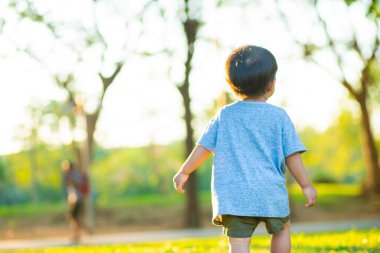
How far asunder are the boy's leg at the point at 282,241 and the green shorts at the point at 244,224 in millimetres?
88

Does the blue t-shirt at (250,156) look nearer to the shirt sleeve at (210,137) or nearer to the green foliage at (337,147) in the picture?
the shirt sleeve at (210,137)

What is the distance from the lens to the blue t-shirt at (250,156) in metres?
4.22

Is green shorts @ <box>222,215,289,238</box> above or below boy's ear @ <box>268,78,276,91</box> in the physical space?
below

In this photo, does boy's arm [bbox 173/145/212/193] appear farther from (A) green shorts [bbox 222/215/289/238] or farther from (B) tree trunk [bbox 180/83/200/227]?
(B) tree trunk [bbox 180/83/200/227]

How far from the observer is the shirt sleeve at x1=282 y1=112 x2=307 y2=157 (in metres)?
4.33

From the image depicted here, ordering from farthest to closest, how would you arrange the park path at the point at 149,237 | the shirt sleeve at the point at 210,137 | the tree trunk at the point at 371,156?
the tree trunk at the point at 371,156, the park path at the point at 149,237, the shirt sleeve at the point at 210,137

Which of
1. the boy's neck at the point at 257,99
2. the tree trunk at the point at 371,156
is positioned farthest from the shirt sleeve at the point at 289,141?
the tree trunk at the point at 371,156

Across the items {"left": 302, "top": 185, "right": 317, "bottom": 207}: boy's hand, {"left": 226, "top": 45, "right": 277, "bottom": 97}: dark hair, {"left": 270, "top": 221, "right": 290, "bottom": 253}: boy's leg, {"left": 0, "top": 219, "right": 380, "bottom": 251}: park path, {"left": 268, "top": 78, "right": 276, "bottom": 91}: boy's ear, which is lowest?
{"left": 0, "top": 219, "right": 380, "bottom": 251}: park path

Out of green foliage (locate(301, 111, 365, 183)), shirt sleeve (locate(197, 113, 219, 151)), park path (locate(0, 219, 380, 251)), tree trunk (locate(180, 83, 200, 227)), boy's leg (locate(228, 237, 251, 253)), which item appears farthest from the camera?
green foliage (locate(301, 111, 365, 183))

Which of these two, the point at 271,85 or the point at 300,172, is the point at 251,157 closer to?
the point at 300,172

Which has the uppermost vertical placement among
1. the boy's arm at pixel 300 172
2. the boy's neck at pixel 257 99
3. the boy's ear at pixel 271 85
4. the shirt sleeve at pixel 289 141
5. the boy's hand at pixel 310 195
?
the boy's ear at pixel 271 85

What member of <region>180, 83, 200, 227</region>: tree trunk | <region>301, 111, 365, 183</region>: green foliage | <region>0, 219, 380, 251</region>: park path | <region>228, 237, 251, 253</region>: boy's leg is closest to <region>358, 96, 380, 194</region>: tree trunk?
<region>301, 111, 365, 183</region>: green foliage

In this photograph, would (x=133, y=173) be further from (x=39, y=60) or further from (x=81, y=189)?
(x=81, y=189)

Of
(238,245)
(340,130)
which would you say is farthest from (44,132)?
(238,245)
